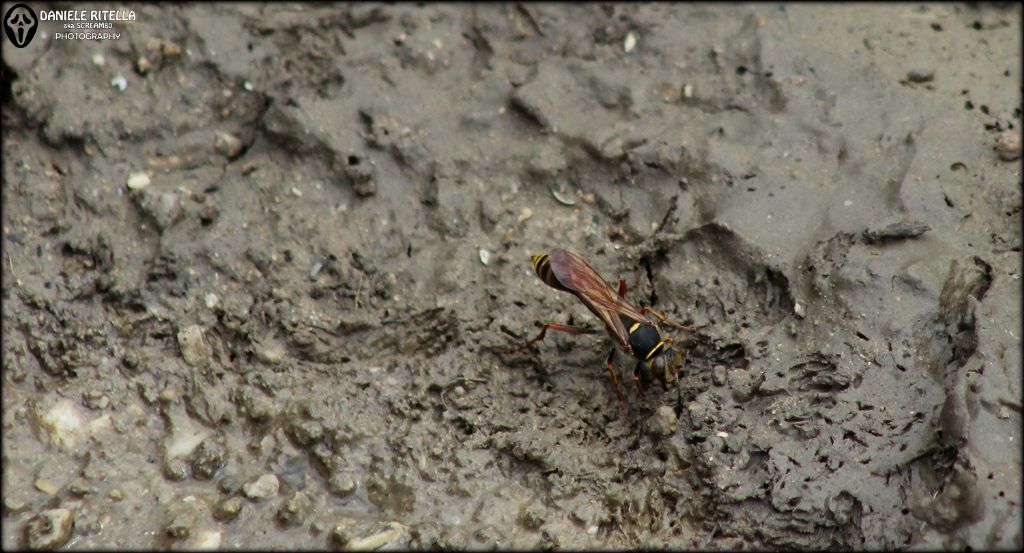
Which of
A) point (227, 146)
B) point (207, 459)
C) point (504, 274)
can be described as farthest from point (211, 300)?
point (504, 274)

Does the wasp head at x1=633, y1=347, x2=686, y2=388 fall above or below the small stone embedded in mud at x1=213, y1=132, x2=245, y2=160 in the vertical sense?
below

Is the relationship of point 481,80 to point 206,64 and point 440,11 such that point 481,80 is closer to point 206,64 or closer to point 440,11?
point 440,11

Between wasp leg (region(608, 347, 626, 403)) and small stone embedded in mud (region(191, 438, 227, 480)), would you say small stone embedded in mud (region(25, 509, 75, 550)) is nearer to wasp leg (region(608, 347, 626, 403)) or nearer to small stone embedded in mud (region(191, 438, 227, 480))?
small stone embedded in mud (region(191, 438, 227, 480))

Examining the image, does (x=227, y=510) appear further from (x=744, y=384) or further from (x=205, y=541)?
(x=744, y=384)

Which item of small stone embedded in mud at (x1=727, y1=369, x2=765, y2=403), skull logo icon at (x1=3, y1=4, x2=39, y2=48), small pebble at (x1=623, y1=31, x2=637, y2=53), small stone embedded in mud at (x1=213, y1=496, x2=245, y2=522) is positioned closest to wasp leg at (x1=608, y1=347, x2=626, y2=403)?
small stone embedded in mud at (x1=727, y1=369, x2=765, y2=403)

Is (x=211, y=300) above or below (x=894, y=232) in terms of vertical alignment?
below

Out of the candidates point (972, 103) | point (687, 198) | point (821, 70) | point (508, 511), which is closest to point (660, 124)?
point (687, 198)

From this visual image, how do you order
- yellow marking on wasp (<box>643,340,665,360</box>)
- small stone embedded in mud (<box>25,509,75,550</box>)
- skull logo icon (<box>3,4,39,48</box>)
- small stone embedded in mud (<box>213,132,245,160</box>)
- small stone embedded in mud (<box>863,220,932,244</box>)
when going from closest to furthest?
small stone embedded in mud (<box>25,509,75,550</box>) < yellow marking on wasp (<box>643,340,665,360</box>) < small stone embedded in mud (<box>863,220,932,244</box>) < small stone embedded in mud (<box>213,132,245,160</box>) < skull logo icon (<box>3,4,39,48</box>)
